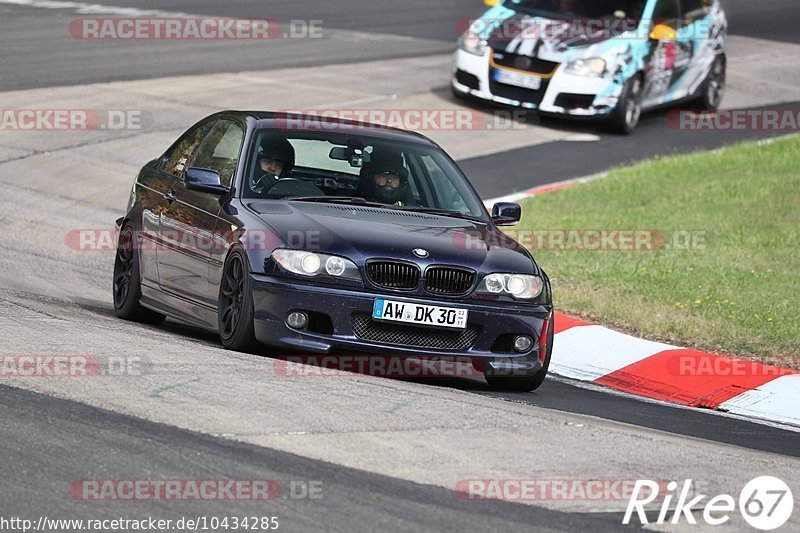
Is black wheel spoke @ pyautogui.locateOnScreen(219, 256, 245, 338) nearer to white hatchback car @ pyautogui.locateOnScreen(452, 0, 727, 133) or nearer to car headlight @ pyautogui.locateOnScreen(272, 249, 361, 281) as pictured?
car headlight @ pyautogui.locateOnScreen(272, 249, 361, 281)

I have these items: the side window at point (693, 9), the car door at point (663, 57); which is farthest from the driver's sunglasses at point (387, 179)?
the side window at point (693, 9)

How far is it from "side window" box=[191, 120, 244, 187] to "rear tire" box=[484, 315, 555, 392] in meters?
2.06

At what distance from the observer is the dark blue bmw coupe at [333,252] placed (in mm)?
8438

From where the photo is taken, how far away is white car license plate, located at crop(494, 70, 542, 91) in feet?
66.3

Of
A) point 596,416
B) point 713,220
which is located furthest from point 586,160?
point 596,416

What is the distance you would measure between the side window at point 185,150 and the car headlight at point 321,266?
2.09 m

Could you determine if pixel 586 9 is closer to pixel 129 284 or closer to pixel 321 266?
pixel 129 284

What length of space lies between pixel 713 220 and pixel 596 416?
706 cm

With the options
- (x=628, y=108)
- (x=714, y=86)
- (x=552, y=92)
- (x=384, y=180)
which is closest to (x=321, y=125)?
(x=384, y=180)

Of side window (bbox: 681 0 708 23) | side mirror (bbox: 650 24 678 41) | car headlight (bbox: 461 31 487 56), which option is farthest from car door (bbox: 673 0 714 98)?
car headlight (bbox: 461 31 487 56)

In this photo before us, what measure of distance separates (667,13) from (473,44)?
289 centimetres

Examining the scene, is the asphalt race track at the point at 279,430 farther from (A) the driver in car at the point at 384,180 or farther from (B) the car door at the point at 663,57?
(B) the car door at the point at 663,57

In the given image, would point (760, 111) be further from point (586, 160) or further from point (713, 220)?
point (713, 220)

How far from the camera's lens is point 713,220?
15117 millimetres
